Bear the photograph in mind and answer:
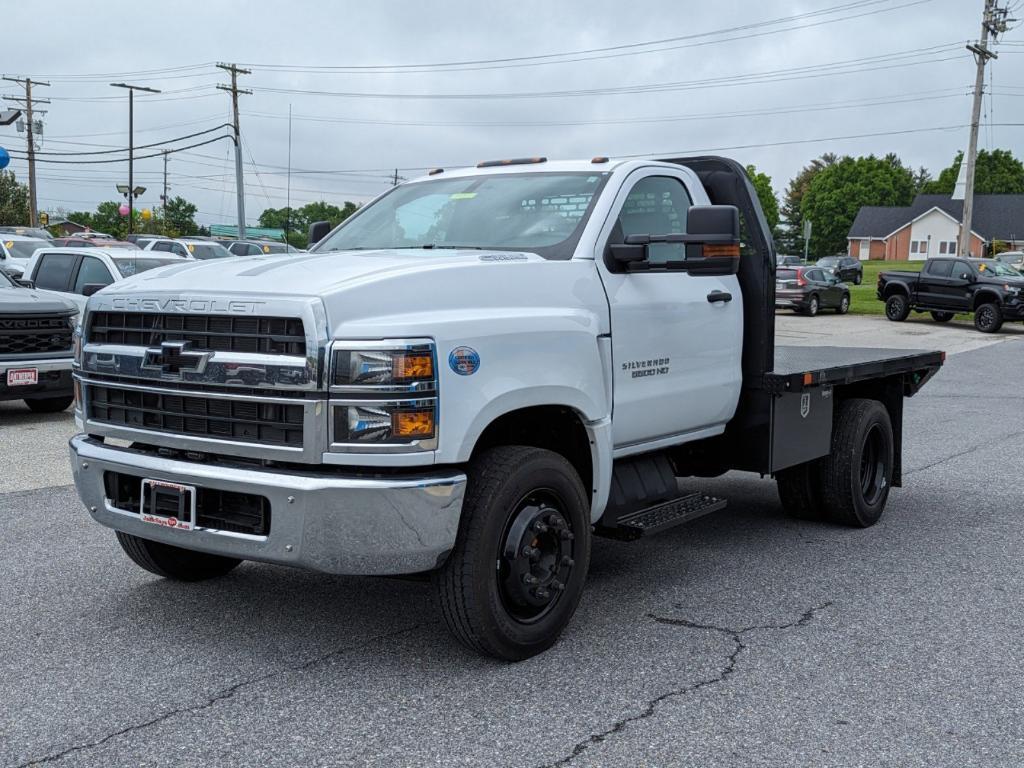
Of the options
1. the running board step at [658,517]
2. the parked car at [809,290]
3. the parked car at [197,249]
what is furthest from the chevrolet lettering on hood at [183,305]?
the parked car at [809,290]

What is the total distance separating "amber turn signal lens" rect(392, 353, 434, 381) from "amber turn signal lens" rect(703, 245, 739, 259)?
5.94 feet

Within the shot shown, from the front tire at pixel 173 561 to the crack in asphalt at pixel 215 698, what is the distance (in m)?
0.87

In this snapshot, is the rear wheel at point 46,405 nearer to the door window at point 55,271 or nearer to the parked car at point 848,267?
the door window at point 55,271

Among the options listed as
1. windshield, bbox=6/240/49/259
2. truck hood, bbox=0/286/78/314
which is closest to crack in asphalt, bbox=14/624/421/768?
truck hood, bbox=0/286/78/314

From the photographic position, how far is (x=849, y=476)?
661 centimetres

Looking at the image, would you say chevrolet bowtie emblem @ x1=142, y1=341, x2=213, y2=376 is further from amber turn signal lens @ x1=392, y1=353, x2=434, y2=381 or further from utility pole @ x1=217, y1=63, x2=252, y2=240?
utility pole @ x1=217, y1=63, x2=252, y2=240

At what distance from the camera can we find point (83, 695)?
12.9 feet

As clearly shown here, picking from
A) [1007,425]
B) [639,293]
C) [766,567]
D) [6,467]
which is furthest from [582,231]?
[1007,425]

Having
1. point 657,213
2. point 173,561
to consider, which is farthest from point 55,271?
point 657,213

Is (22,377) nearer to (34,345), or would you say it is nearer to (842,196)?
(34,345)

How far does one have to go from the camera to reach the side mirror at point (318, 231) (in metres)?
6.34

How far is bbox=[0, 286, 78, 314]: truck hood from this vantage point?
1057 centimetres

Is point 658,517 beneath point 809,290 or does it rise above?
beneath

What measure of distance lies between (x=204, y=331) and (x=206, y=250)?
27474 mm
